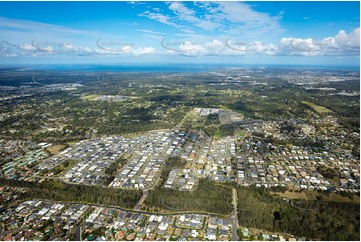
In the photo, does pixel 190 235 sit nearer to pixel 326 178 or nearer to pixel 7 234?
pixel 7 234

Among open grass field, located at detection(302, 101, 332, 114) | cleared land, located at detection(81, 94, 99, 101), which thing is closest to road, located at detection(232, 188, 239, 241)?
open grass field, located at detection(302, 101, 332, 114)

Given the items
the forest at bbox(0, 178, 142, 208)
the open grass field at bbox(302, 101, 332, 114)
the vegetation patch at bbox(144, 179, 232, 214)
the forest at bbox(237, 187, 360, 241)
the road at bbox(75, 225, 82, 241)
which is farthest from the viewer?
the open grass field at bbox(302, 101, 332, 114)

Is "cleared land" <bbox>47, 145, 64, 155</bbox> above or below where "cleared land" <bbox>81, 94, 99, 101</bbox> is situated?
below

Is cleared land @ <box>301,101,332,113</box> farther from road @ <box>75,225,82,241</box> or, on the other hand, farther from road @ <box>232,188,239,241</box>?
road @ <box>75,225,82,241</box>

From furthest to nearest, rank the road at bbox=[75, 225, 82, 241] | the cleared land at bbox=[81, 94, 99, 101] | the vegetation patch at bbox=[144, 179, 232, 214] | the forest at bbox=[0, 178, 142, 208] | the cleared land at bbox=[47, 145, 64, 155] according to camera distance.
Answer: the cleared land at bbox=[81, 94, 99, 101], the cleared land at bbox=[47, 145, 64, 155], the forest at bbox=[0, 178, 142, 208], the vegetation patch at bbox=[144, 179, 232, 214], the road at bbox=[75, 225, 82, 241]

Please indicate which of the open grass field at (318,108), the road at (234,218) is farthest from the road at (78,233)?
the open grass field at (318,108)

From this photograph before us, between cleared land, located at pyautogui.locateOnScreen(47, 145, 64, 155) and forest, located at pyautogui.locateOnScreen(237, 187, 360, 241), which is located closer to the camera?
forest, located at pyautogui.locateOnScreen(237, 187, 360, 241)

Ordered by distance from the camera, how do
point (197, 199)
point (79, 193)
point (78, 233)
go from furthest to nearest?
point (79, 193), point (197, 199), point (78, 233)

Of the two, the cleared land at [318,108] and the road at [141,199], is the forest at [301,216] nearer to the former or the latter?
the road at [141,199]

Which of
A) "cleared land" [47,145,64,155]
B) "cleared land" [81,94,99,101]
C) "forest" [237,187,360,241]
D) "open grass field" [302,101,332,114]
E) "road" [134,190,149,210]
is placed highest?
"open grass field" [302,101,332,114]

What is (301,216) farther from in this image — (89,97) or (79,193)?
(89,97)

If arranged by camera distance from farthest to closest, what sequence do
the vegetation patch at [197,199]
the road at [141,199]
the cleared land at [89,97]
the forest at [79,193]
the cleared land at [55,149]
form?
1. the cleared land at [89,97]
2. the cleared land at [55,149]
3. the forest at [79,193]
4. the road at [141,199]
5. the vegetation patch at [197,199]

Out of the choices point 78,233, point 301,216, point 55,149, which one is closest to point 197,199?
point 301,216
